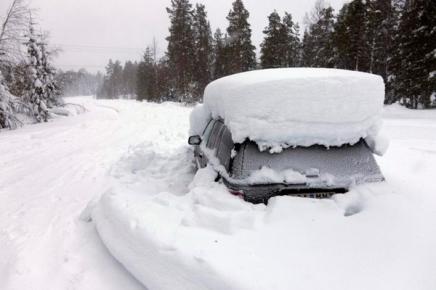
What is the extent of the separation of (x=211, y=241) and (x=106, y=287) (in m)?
1.11

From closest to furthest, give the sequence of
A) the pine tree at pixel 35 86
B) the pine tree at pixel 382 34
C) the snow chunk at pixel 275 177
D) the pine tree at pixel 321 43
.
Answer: the snow chunk at pixel 275 177, the pine tree at pixel 35 86, the pine tree at pixel 382 34, the pine tree at pixel 321 43

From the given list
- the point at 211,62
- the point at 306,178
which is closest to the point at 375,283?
the point at 306,178

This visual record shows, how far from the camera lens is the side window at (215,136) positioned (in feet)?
15.2

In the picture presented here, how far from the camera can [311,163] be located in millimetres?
3590

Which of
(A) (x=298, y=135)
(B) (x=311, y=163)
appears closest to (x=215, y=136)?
(A) (x=298, y=135)

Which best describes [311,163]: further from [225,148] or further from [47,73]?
[47,73]

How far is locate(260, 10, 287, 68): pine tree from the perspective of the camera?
39438mm

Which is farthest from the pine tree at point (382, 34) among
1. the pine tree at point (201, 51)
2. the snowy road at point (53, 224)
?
the snowy road at point (53, 224)

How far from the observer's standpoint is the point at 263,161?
11.8 ft

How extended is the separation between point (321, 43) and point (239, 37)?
364 inches

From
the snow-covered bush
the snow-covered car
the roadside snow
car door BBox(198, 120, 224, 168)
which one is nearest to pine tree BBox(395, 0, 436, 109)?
car door BBox(198, 120, 224, 168)

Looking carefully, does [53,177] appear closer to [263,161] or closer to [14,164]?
[14,164]

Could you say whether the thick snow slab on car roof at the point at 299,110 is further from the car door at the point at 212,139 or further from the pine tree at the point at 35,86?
the pine tree at the point at 35,86

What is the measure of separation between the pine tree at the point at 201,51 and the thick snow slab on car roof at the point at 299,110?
38378 millimetres
